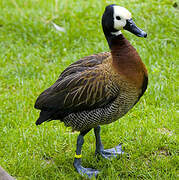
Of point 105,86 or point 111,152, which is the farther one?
point 111,152

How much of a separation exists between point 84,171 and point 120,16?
158 cm

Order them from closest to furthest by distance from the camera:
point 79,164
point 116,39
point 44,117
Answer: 1. point 116,39
2. point 44,117
3. point 79,164

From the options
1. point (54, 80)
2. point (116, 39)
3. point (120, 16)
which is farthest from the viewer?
point (54, 80)

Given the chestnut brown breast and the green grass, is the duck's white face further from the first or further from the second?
the green grass

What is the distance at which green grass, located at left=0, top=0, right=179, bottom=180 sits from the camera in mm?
4152

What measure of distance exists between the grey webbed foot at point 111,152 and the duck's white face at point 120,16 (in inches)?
53.0

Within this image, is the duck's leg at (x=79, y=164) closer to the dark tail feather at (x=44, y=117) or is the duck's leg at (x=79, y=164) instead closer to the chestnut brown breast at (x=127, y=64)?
the dark tail feather at (x=44, y=117)

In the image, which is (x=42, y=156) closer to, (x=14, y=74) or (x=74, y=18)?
(x=14, y=74)

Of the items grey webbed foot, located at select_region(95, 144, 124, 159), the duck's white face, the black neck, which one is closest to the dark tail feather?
grey webbed foot, located at select_region(95, 144, 124, 159)

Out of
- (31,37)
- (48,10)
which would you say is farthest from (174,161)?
(48,10)

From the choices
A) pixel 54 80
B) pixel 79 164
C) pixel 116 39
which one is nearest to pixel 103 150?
pixel 79 164

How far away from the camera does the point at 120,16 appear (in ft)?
11.9

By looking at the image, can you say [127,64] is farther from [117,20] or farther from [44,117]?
[44,117]

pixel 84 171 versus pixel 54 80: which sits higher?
pixel 54 80
